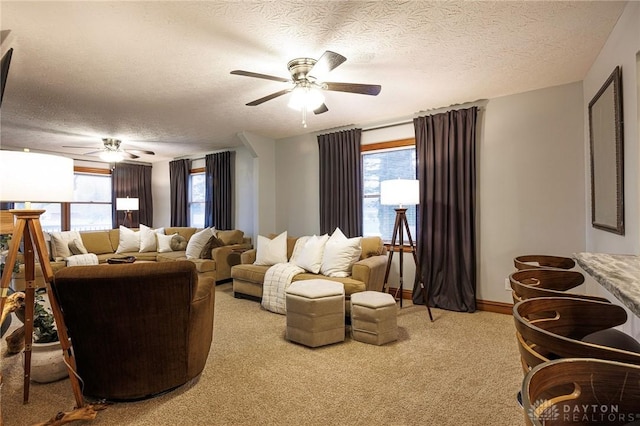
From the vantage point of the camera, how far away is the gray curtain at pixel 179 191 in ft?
22.7

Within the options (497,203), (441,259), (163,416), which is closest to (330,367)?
(163,416)

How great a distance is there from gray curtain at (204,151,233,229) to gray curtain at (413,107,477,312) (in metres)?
3.72

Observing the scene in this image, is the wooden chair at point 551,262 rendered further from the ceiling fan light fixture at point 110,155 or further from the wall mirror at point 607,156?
the ceiling fan light fixture at point 110,155

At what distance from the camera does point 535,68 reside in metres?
2.87

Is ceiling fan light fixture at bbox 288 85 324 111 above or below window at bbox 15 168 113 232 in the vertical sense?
above

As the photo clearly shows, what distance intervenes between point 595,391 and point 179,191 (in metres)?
7.35

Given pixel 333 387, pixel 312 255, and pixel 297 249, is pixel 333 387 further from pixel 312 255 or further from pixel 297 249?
pixel 297 249

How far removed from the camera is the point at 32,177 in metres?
1.83

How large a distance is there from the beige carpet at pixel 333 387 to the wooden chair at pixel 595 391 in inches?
50.4

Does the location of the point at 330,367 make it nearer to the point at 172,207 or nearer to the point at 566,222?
the point at 566,222

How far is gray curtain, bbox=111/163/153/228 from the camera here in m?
7.12

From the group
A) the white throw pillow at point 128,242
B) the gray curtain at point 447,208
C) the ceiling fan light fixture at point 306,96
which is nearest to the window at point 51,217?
the white throw pillow at point 128,242

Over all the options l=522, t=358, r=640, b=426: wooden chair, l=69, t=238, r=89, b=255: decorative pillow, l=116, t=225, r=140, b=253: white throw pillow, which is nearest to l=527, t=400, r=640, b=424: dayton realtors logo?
l=522, t=358, r=640, b=426: wooden chair

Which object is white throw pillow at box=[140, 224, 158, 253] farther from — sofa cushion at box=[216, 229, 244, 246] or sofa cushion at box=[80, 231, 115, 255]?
sofa cushion at box=[216, 229, 244, 246]
